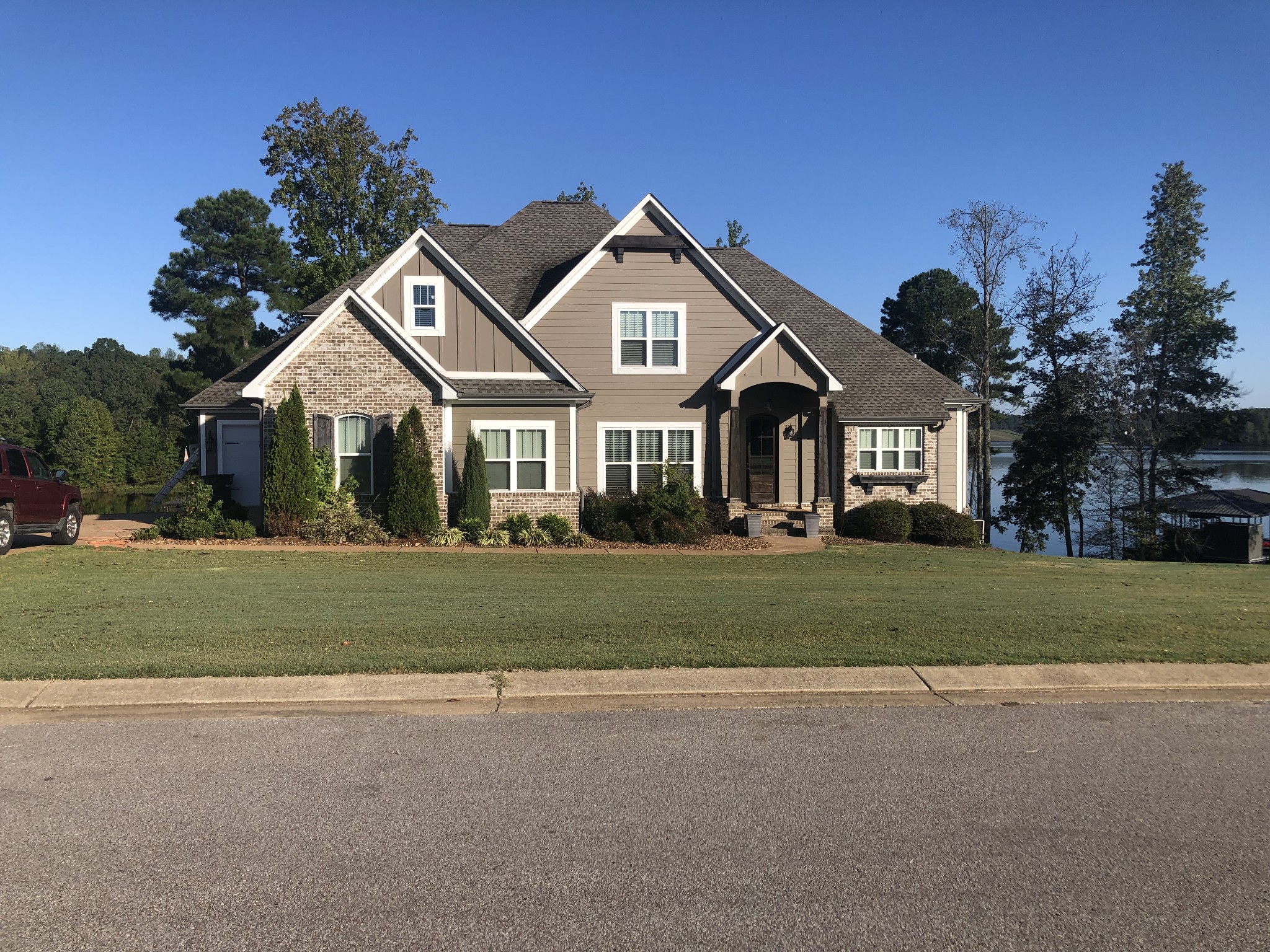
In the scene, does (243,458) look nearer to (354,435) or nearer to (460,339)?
(354,435)

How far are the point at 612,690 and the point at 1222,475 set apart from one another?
43975 mm

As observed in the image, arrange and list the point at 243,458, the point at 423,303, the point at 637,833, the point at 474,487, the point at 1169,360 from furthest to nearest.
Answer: the point at 1169,360 < the point at 243,458 < the point at 423,303 < the point at 474,487 < the point at 637,833

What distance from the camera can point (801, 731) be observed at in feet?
20.5

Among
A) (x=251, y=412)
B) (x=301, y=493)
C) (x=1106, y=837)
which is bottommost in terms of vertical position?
(x=1106, y=837)

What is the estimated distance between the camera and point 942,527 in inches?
899

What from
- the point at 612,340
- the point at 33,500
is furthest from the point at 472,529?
the point at 33,500

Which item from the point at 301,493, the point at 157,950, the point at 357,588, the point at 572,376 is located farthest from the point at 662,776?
the point at 572,376

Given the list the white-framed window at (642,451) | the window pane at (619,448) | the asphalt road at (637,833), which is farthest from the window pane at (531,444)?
the asphalt road at (637,833)

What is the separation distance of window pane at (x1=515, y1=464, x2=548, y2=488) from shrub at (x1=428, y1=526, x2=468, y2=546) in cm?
222

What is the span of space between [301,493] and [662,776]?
15134 millimetres

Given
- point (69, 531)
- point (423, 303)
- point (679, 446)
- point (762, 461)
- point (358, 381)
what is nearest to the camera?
point (69, 531)

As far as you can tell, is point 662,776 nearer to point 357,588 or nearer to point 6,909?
point 6,909

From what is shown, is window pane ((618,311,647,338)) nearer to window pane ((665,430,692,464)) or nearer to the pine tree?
window pane ((665,430,692,464))

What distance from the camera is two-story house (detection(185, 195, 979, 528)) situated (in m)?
19.6
